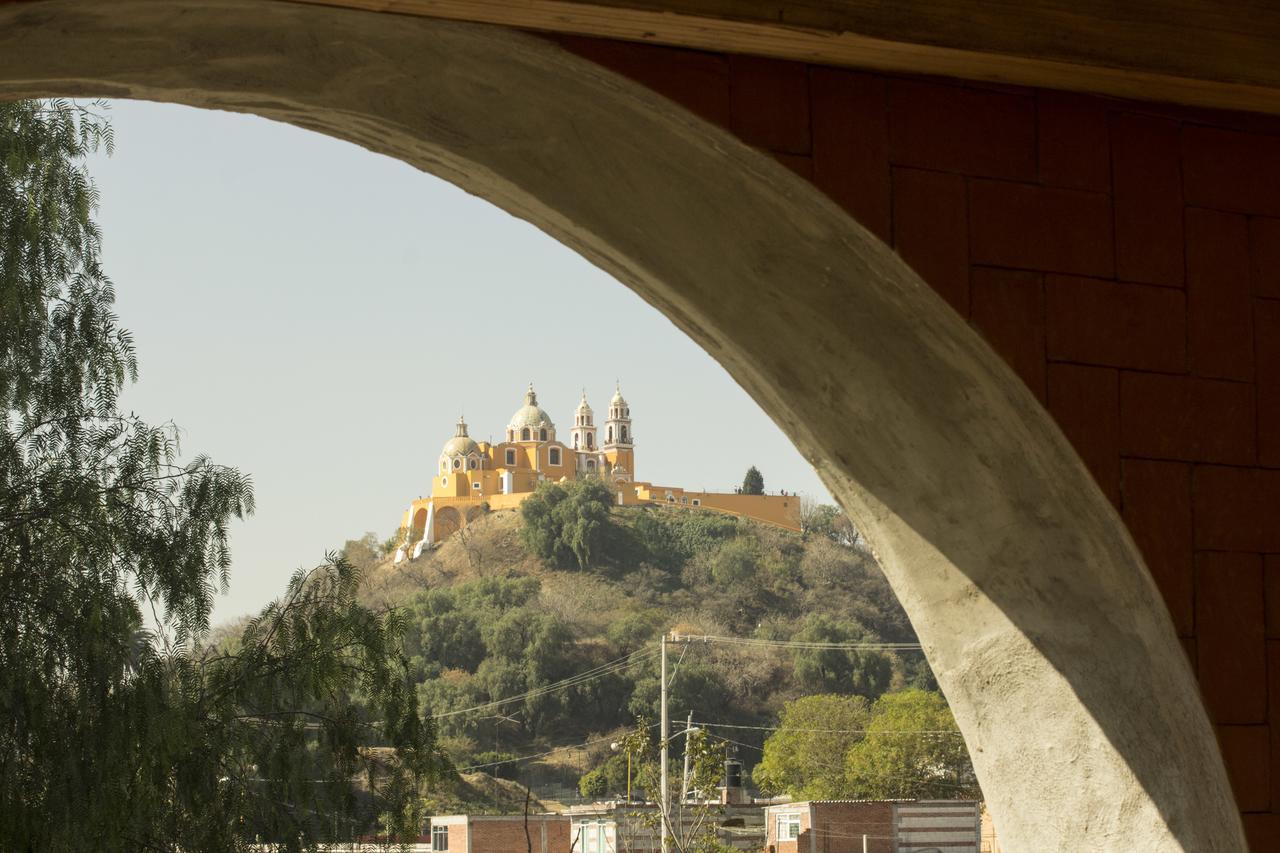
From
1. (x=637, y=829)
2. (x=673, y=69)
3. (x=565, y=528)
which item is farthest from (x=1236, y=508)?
(x=565, y=528)

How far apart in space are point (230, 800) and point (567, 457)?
219 ft

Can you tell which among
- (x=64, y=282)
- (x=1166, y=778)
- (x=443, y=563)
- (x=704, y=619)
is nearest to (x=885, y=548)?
(x=1166, y=778)

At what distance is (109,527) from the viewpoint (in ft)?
22.3

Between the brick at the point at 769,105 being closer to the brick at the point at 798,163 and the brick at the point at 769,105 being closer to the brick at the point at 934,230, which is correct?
the brick at the point at 798,163

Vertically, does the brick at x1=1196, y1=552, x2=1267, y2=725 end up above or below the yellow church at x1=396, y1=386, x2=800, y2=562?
below

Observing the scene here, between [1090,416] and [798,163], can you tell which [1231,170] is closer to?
[1090,416]

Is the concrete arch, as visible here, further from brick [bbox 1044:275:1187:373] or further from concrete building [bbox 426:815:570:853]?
brick [bbox 1044:275:1187:373]

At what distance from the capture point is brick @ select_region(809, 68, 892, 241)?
1.39m

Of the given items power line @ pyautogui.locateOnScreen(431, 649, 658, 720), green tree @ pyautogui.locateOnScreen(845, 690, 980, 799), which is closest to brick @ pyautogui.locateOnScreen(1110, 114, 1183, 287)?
green tree @ pyautogui.locateOnScreen(845, 690, 980, 799)

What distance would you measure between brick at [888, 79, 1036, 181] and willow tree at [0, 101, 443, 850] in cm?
529

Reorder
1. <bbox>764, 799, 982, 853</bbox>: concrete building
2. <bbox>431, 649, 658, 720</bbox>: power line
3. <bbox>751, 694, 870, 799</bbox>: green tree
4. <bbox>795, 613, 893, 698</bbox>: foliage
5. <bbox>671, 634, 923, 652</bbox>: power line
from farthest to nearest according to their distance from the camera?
1. <bbox>671, 634, 923, 652</bbox>: power line
2. <bbox>795, 613, 893, 698</bbox>: foliage
3. <bbox>431, 649, 658, 720</bbox>: power line
4. <bbox>751, 694, 870, 799</bbox>: green tree
5. <bbox>764, 799, 982, 853</bbox>: concrete building

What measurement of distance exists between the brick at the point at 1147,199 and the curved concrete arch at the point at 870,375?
0.77 feet

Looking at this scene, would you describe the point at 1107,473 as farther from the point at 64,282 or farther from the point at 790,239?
the point at 64,282

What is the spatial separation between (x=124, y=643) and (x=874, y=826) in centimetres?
2273
